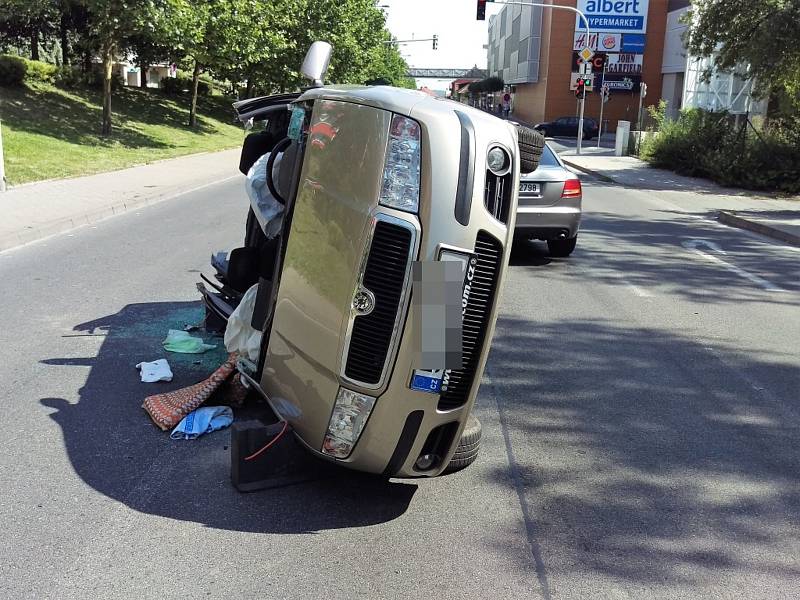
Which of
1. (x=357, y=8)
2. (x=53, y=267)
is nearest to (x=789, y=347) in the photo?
(x=53, y=267)

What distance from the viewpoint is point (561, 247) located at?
11086 mm

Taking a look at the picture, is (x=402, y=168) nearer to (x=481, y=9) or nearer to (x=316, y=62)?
(x=316, y=62)

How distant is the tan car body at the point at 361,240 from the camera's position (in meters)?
3.22

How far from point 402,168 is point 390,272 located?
1.34 ft

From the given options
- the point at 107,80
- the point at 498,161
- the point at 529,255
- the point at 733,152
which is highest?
the point at 107,80

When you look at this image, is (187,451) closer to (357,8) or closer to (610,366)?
(610,366)

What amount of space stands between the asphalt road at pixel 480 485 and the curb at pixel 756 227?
648 cm

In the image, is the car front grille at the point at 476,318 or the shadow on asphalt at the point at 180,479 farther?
the shadow on asphalt at the point at 180,479

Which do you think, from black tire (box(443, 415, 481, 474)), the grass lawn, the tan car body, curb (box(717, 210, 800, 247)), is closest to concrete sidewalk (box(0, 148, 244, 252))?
the grass lawn

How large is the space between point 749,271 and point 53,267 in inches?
336

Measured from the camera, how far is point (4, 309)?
7.40 meters

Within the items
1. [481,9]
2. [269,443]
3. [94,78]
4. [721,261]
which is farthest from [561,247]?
[94,78]

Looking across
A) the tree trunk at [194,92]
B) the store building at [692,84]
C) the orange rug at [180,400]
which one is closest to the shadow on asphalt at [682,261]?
the orange rug at [180,400]

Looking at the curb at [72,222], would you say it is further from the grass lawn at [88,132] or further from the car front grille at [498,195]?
the car front grille at [498,195]
